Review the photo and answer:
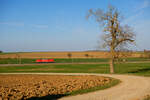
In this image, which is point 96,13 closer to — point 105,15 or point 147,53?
point 105,15

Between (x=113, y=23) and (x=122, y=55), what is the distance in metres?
5.15

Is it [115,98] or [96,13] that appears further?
[96,13]

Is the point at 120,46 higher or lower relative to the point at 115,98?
higher

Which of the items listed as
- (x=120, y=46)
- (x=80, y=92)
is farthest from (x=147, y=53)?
(x=80, y=92)

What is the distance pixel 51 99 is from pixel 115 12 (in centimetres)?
2129

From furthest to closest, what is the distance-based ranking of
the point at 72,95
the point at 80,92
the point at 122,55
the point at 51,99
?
the point at 122,55 < the point at 80,92 < the point at 72,95 < the point at 51,99

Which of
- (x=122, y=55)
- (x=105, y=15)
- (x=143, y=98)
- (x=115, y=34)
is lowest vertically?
(x=143, y=98)

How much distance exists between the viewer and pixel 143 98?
12.9 m

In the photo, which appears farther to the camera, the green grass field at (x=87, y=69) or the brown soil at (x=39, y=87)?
the green grass field at (x=87, y=69)

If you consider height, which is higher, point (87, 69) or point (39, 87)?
point (87, 69)

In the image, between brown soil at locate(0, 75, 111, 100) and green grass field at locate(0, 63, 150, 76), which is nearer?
brown soil at locate(0, 75, 111, 100)

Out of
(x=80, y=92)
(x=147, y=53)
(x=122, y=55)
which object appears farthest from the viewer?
(x=147, y=53)

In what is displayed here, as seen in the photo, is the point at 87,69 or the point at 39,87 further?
the point at 87,69

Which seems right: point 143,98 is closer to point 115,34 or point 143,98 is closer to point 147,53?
point 115,34
